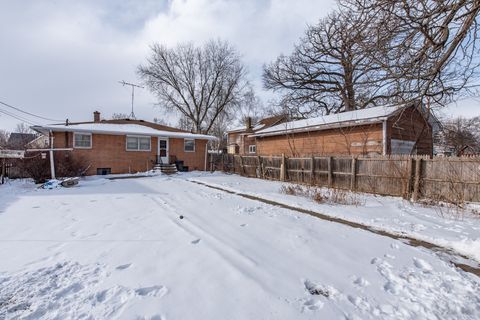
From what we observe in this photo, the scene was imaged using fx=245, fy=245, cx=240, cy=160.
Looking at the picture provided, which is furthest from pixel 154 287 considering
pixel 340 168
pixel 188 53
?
pixel 188 53

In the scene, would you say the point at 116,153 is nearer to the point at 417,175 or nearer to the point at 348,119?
the point at 348,119

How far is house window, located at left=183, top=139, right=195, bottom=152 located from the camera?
1944 cm

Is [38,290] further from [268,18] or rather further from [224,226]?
[268,18]

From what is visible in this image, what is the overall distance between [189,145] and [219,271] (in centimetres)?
1714

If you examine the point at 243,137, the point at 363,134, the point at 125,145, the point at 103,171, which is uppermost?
the point at 243,137

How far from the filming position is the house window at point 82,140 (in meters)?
15.3

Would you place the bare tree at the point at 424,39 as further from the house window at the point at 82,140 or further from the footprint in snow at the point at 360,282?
the house window at the point at 82,140

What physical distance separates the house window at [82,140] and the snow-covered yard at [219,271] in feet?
37.3

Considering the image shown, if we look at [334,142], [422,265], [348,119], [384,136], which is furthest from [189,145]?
[422,265]

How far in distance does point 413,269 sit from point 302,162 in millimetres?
8946

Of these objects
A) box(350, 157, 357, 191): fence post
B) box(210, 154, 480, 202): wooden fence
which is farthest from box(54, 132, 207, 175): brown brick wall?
box(350, 157, 357, 191): fence post

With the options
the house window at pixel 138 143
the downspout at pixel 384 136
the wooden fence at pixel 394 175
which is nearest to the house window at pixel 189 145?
the house window at pixel 138 143

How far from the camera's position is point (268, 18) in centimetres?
674

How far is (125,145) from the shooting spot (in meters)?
17.0
